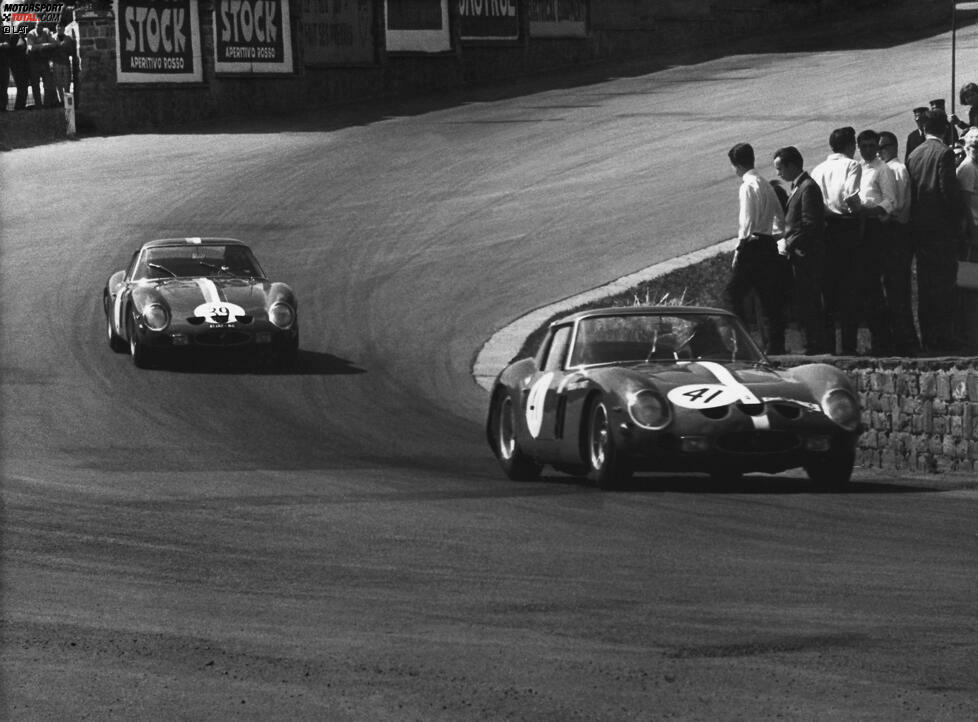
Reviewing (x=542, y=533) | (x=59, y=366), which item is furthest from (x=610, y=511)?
(x=59, y=366)

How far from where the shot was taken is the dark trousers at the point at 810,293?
540 inches

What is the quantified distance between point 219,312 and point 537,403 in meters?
5.93

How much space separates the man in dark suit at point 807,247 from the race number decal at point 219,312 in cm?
511

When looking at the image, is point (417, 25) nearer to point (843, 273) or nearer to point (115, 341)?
point (115, 341)

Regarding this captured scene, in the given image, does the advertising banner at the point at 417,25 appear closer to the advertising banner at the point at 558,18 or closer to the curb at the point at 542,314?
the advertising banner at the point at 558,18

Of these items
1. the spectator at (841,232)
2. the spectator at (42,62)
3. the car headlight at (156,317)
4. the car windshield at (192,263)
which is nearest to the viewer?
the spectator at (841,232)

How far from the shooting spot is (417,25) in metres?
34.0

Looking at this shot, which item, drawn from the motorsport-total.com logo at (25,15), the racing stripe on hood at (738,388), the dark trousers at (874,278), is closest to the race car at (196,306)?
the dark trousers at (874,278)

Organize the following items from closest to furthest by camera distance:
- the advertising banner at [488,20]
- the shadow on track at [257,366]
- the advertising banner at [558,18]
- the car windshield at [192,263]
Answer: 1. the shadow on track at [257,366]
2. the car windshield at [192,263]
3. the advertising banner at [488,20]
4. the advertising banner at [558,18]

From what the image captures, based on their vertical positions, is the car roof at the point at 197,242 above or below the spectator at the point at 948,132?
below

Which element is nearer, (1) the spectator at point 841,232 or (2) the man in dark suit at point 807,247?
(2) the man in dark suit at point 807,247

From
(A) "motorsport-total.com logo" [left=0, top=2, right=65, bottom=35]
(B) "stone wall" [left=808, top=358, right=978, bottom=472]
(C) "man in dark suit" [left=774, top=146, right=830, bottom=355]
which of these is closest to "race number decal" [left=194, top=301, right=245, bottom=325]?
(C) "man in dark suit" [left=774, top=146, right=830, bottom=355]

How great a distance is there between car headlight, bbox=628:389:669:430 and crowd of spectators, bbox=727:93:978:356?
3.76 metres

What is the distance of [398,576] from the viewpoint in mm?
7320
